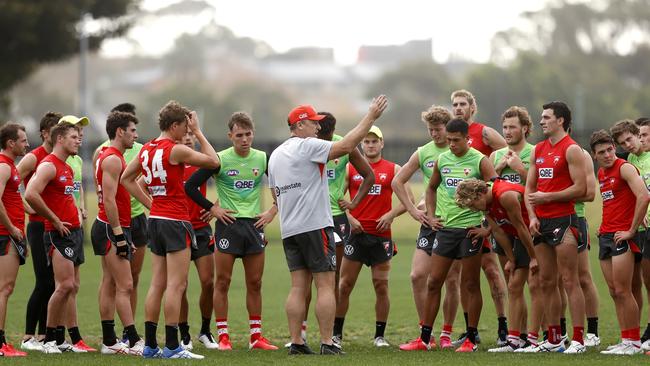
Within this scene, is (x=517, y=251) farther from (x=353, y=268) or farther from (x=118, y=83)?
(x=118, y=83)

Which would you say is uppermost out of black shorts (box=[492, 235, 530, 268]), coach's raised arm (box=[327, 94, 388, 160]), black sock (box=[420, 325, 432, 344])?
coach's raised arm (box=[327, 94, 388, 160])

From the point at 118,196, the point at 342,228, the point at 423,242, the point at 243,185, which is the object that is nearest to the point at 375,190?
the point at 342,228

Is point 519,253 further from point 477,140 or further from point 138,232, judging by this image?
point 138,232

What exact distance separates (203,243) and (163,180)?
1.84 metres

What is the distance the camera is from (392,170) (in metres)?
12.9

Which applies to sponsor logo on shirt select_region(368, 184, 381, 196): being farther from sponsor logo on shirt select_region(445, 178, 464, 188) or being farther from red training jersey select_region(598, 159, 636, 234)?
red training jersey select_region(598, 159, 636, 234)

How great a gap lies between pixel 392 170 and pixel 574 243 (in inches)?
113

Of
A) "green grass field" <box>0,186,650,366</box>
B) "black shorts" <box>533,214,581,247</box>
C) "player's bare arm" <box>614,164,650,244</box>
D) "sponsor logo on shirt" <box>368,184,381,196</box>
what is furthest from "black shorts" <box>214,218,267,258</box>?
"player's bare arm" <box>614,164,650,244</box>

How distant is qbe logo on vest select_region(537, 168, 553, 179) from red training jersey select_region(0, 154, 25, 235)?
5389 mm

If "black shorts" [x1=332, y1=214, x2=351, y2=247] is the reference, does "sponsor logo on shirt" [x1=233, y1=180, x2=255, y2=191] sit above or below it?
above

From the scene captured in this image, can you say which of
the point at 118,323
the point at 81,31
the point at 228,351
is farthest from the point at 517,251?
the point at 81,31

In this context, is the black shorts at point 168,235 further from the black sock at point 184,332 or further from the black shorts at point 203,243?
the black sock at point 184,332

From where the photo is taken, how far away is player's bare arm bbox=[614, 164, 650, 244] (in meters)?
10.6

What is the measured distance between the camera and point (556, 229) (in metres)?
10.7
